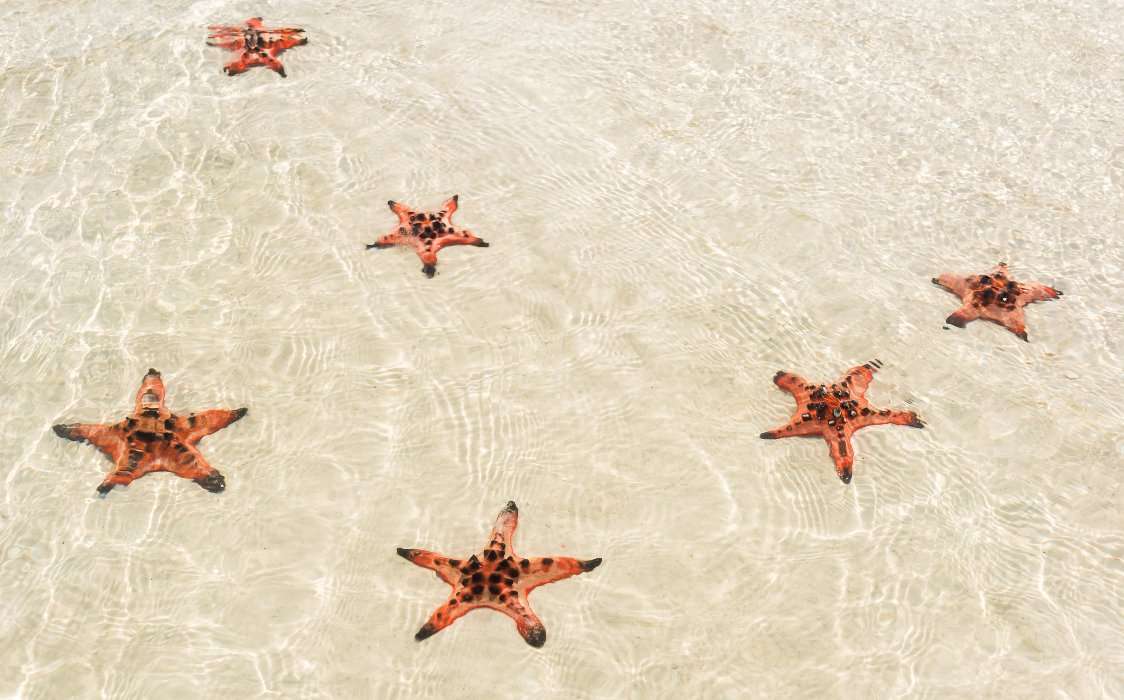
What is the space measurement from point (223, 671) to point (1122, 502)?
8086 millimetres

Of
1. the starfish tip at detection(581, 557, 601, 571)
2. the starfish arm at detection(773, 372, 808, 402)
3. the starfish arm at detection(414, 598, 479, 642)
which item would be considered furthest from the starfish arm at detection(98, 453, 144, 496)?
the starfish arm at detection(773, 372, 808, 402)

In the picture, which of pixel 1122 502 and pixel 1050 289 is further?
pixel 1050 289

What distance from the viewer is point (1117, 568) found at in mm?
7676

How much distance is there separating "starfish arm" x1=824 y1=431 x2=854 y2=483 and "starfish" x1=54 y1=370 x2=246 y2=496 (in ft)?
18.6

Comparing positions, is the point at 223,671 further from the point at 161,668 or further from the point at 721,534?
the point at 721,534

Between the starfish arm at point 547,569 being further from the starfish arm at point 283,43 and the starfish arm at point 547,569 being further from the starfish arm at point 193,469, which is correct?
the starfish arm at point 283,43

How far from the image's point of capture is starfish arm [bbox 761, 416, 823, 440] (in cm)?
844

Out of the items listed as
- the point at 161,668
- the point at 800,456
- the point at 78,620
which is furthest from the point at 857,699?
the point at 78,620

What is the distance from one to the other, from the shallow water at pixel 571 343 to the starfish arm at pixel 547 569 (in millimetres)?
179

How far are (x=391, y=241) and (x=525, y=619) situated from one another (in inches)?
196

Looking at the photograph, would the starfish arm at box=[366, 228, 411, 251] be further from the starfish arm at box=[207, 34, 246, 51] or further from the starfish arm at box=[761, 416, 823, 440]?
the starfish arm at box=[207, 34, 246, 51]

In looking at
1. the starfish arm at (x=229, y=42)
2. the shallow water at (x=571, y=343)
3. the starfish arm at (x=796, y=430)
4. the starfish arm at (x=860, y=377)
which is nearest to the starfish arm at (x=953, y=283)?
the shallow water at (x=571, y=343)

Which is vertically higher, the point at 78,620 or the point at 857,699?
the point at 857,699

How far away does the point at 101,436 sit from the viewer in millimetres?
8086
